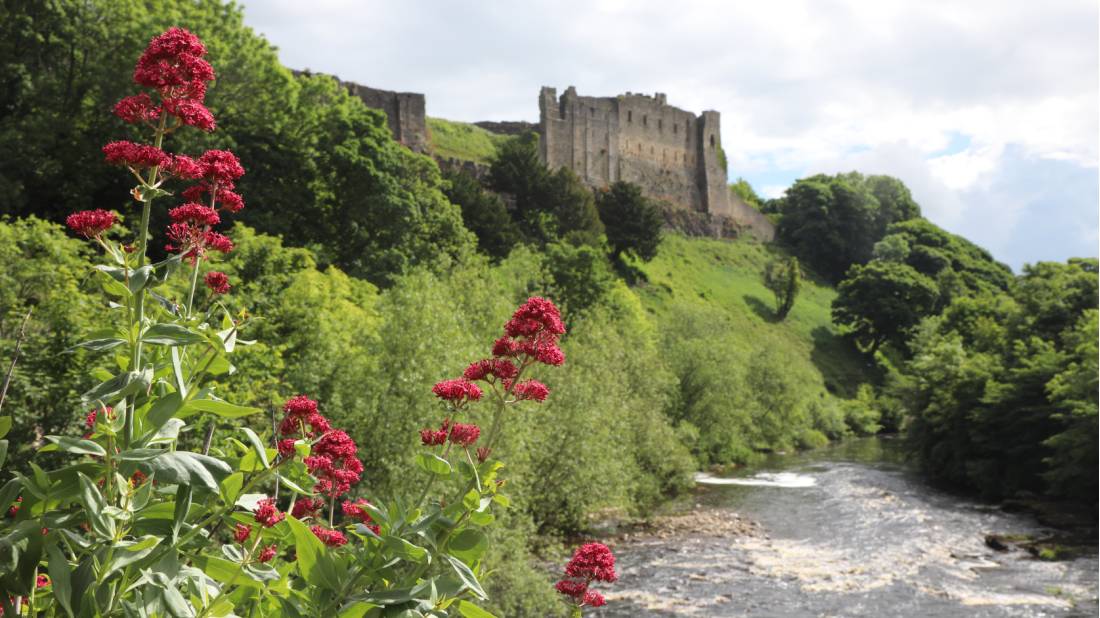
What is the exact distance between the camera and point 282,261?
30.0m

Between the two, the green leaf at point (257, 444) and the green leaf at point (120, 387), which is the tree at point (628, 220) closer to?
the green leaf at point (257, 444)

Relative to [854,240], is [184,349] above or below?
below

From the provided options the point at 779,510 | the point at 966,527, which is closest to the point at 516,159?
the point at 779,510

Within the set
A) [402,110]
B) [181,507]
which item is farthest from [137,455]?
[402,110]

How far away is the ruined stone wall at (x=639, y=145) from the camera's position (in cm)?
9338

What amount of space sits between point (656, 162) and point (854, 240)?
32040 mm

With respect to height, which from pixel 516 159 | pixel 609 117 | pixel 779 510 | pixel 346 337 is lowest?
pixel 779 510

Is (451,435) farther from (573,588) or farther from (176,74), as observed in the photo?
(176,74)

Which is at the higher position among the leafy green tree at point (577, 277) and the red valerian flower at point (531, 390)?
the leafy green tree at point (577, 277)

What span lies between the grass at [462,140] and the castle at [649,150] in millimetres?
4432

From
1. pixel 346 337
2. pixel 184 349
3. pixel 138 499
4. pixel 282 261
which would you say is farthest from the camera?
pixel 282 261

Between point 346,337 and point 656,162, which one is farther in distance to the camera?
point 656,162

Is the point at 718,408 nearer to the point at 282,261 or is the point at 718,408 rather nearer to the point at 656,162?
the point at 282,261

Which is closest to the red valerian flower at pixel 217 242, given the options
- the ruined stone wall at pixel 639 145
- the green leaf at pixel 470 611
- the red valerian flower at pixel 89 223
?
the red valerian flower at pixel 89 223
